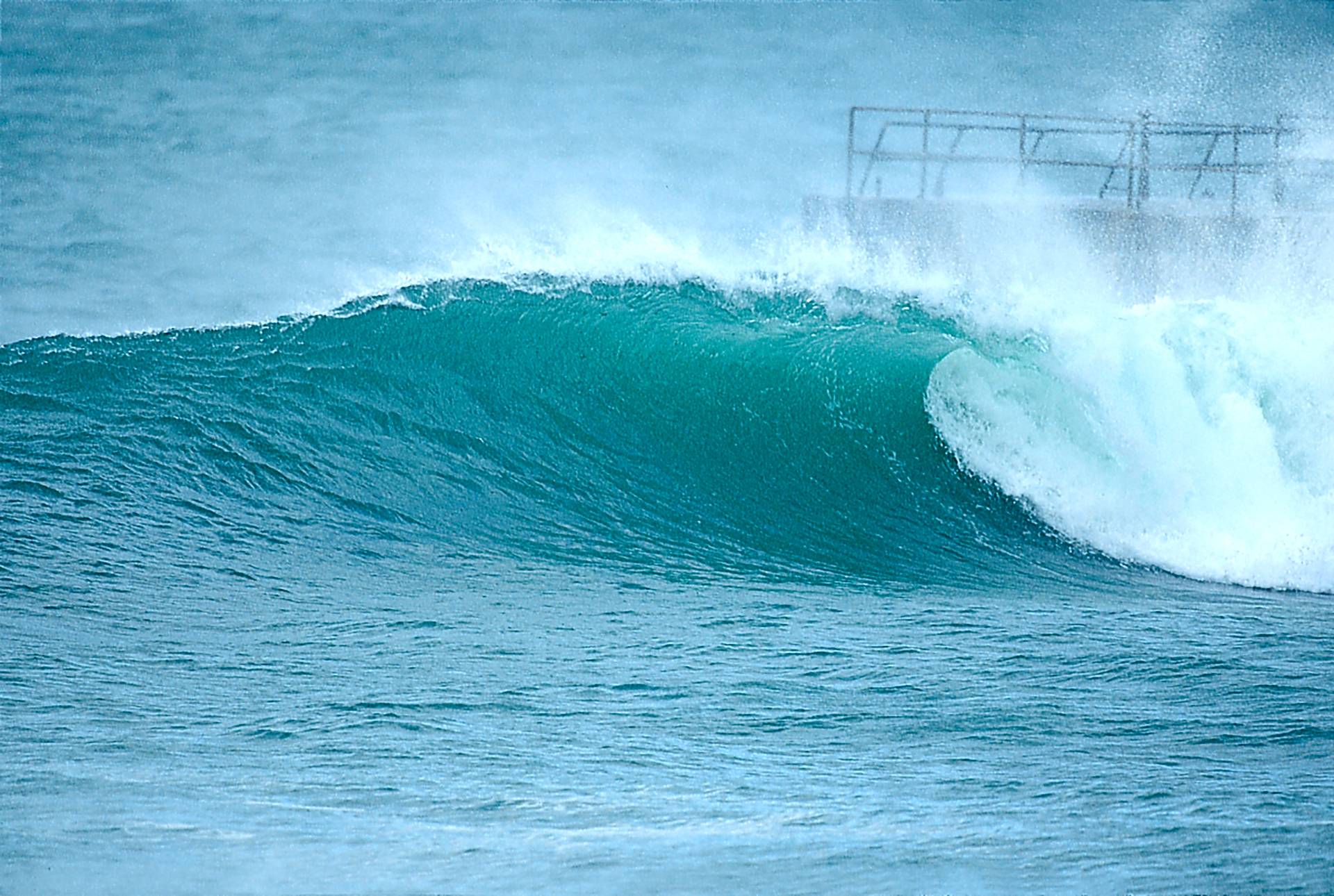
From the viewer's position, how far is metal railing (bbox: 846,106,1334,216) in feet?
58.9

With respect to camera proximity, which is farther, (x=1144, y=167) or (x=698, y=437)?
(x=1144, y=167)

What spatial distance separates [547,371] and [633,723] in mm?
5163

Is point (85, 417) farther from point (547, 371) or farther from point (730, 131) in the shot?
point (730, 131)

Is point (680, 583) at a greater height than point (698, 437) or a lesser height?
Result: lesser

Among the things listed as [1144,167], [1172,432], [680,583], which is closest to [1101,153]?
[1144,167]

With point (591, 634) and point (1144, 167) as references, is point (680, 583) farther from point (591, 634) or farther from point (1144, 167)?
point (1144, 167)

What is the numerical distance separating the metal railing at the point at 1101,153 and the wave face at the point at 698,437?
7580 mm

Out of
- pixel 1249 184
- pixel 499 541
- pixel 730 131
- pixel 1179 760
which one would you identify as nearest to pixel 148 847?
pixel 1179 760

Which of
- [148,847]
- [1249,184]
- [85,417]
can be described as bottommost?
[148,847]

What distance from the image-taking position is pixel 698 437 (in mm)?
9531

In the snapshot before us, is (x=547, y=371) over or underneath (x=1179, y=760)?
over

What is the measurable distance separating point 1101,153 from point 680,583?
21474mm

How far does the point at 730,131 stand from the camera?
30.3 metres

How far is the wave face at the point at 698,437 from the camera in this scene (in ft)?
26.7
